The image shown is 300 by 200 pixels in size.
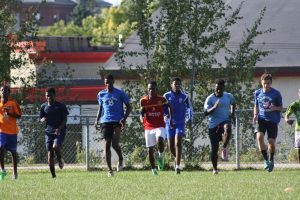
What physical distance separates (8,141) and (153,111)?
3.04 metres

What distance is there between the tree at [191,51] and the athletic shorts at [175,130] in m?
6.22

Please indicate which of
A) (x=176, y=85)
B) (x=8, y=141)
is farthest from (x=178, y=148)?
(x=8, y=141)

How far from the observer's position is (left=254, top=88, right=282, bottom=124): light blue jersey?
21.1 metres

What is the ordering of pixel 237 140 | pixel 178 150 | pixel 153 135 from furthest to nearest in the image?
pixel 237 140 → pixel 178 150 → pixel 153 135

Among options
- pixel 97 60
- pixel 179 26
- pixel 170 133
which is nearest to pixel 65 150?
pixel 179 26

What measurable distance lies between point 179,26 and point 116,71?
8974mm

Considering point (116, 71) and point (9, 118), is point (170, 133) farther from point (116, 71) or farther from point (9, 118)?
point (116, 71)

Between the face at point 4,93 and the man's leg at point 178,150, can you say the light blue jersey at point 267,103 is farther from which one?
the face at point 4,93

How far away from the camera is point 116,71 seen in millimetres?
37562

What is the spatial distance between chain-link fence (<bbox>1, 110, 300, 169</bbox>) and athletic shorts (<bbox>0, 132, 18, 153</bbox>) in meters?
5.35

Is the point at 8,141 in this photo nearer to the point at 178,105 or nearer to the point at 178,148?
the point at 178,148

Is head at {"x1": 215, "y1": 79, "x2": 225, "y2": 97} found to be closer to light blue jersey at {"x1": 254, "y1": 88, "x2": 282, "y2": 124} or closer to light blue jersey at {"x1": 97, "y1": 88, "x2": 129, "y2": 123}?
light blue jersey at {"x1": 254, "y1": 88, "x2": 282, "y2": 124}

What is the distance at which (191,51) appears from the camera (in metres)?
29.1

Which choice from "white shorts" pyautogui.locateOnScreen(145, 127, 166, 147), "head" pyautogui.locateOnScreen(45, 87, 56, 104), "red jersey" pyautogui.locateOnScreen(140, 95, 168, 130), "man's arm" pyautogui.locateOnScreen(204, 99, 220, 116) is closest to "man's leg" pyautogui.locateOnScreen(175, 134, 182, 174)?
"white shorts" pyautogui.locateOnScreen(145, 127, 166, 147)
